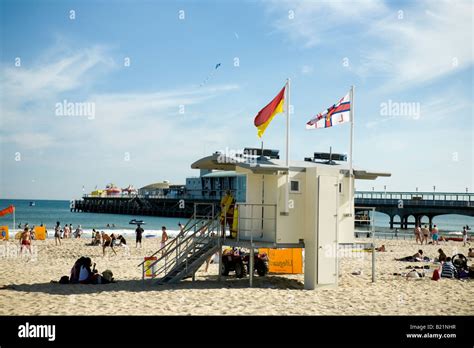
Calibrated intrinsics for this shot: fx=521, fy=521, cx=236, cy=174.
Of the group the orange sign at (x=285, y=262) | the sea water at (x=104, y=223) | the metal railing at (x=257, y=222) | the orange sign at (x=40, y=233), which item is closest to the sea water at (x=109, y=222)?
the sea water at (x=104, y=223)

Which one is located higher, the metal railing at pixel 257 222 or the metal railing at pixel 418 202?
the metal railing at pixel 418 202

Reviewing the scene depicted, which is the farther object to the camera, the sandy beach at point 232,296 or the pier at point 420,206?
the pier at point 420,206

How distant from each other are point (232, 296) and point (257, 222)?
2.73 meters

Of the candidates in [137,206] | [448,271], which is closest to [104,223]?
[137,206]

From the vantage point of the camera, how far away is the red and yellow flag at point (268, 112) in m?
14.7

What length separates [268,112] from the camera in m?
15.1

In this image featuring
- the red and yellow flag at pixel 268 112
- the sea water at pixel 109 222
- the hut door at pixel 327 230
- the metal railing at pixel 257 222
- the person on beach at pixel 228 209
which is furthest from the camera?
the sea water at pixel 109 222

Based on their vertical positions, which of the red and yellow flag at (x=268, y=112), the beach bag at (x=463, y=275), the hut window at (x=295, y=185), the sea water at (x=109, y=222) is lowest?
the sea water at (x=109, y=222)

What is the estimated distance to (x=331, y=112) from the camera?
50.0ft

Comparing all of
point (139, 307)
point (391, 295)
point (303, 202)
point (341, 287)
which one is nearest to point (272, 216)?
point (303, 202)

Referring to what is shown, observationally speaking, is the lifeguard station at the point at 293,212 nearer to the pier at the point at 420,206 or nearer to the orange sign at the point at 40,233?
the orange sign at the point at 40,233

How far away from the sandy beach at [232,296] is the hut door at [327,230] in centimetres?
Result: 46

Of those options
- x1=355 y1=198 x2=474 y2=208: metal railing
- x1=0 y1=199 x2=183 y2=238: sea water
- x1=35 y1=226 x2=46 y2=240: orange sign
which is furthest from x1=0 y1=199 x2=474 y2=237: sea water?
x1=35 y1=226 x2=46 y2=240: orange sign
